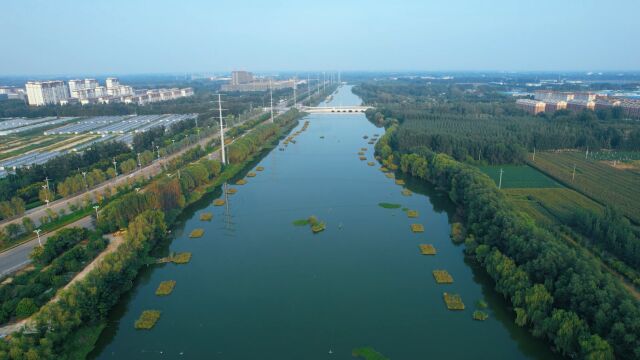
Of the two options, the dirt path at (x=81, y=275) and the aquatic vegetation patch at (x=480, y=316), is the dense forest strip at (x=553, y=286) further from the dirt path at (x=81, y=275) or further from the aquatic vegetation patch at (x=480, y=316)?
the dirt path at (x=81, y=275)

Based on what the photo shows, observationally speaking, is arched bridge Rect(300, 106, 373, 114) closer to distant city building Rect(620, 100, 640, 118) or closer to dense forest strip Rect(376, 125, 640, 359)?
distant city building Rect(620, 100, 640, 118)

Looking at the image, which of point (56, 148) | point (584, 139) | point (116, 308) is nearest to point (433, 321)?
point (116, 308)

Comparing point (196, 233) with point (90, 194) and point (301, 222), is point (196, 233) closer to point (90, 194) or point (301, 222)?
point (301, 222)

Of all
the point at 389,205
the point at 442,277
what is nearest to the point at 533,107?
the point at 389,205

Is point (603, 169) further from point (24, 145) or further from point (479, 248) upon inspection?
point (24, 145)

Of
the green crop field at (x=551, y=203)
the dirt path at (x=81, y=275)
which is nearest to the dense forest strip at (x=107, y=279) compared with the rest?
the dirt path at (x=81, y=275)

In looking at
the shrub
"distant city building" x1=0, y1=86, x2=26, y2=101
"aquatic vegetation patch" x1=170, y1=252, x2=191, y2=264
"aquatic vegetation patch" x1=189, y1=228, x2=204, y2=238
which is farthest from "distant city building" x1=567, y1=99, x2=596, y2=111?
"distant city building" x1=0, y1=86, x2=26, y2=101
